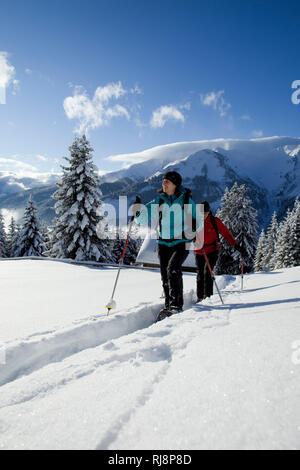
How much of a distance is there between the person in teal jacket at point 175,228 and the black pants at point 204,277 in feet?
4.29

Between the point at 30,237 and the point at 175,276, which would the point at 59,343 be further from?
the point at 30,237

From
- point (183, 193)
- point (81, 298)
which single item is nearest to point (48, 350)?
point (81, 298)

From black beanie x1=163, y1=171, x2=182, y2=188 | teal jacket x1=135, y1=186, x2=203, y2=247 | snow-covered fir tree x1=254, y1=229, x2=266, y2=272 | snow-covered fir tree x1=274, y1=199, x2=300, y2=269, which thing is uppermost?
black beanie x1=163, y1=171, x2=182, y2=188

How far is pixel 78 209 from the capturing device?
17797mm

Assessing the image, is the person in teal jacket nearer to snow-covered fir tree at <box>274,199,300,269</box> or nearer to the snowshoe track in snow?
the snowshoe track in snow

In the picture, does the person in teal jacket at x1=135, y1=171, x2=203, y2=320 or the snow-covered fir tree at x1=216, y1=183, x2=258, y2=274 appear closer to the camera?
the person in teal jacket at x1=135, y1=171, x2=203, y2=320

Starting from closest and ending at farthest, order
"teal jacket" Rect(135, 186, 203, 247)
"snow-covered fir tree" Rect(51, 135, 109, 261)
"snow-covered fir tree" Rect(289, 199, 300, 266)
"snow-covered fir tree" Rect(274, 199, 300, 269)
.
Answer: "teal jacket" Rect(135, 186, 203, 247) → "snow-covered fir tree" Rect(51, 135, 109, 261) → "snow-covered fir tree" Rect(289, 199, 300, 266) → "snow-covered fir tree" Rect(274, 199, 300, 269)

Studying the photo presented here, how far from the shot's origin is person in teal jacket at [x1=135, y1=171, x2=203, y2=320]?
379 centimetres

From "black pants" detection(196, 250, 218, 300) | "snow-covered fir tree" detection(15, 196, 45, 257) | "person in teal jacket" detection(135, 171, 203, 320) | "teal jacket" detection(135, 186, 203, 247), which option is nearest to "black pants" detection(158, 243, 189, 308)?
"person in teal jacket" detection(135, 171, 203, 320)

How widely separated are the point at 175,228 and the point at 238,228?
2563 cm

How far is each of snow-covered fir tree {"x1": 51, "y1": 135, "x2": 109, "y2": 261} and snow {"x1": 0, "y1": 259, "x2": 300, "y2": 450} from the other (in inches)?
603

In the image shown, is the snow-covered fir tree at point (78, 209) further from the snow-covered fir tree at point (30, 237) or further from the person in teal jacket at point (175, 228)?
the person in teal jacket at point (175, 228)

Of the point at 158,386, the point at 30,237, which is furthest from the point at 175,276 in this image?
the point at 30,237

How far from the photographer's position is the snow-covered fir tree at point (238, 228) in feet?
86.2
